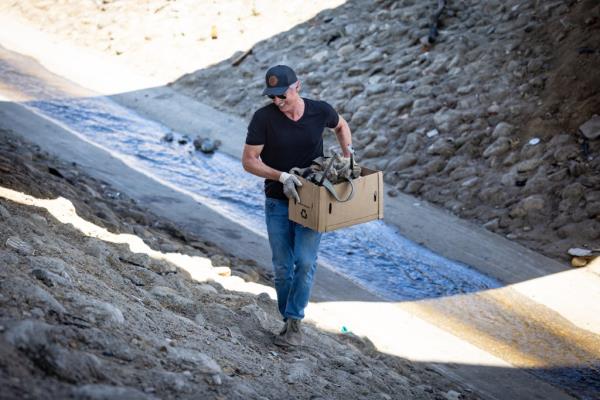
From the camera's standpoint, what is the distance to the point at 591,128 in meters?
11.8

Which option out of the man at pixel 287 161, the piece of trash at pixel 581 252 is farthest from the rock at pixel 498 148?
the man at pixel 287 161

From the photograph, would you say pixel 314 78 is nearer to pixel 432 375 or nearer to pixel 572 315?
pixel 572 315

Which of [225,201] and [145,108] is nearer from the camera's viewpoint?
[225,201]

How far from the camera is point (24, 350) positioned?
167 inches

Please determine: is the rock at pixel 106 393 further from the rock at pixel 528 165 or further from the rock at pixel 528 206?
the rock at pixel 528 165

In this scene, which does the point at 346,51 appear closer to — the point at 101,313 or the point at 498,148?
the point at 498,148

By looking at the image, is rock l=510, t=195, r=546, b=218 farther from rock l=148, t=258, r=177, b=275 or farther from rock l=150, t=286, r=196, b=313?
rock l=150, t=286, r=196, b=313

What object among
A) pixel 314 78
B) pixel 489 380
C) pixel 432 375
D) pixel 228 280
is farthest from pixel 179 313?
pixel 314 78

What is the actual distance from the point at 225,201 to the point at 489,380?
19.2ft

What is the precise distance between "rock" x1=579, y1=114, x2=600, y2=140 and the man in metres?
6.55

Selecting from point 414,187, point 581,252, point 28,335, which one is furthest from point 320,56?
point 28,335

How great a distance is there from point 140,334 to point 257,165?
5.21 feet

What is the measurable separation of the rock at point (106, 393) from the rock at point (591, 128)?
9.18m

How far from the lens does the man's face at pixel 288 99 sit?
607cm
